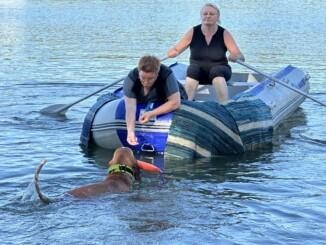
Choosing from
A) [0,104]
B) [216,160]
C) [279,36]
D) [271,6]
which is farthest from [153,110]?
[271,6]

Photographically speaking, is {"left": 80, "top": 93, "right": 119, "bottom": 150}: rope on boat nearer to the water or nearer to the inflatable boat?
the inflatable boat

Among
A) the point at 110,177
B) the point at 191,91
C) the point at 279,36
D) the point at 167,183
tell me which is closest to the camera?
the point at 110,177

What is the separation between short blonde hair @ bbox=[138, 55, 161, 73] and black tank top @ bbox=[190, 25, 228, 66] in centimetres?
203

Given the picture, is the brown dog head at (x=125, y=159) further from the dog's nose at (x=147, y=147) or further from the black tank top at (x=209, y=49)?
the black tank top at (x=209, y=49)

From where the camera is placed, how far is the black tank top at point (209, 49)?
32.6ft

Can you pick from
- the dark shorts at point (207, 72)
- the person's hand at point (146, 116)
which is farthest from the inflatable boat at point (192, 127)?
the dark shorts at point (207, 72)

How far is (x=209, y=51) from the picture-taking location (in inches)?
393

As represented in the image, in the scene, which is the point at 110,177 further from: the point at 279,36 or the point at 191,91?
the point at 279,36

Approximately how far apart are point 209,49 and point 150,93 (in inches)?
67.6

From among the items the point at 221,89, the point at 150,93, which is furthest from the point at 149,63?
the point at 221,89

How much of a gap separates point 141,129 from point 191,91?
1.67 meters

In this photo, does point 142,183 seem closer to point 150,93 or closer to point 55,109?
point 150,93

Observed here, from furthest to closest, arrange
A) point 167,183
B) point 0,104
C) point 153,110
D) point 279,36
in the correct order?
point 279,36
point 0,104
point 153,110
point 167,183

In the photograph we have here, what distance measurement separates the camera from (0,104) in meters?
11.9
